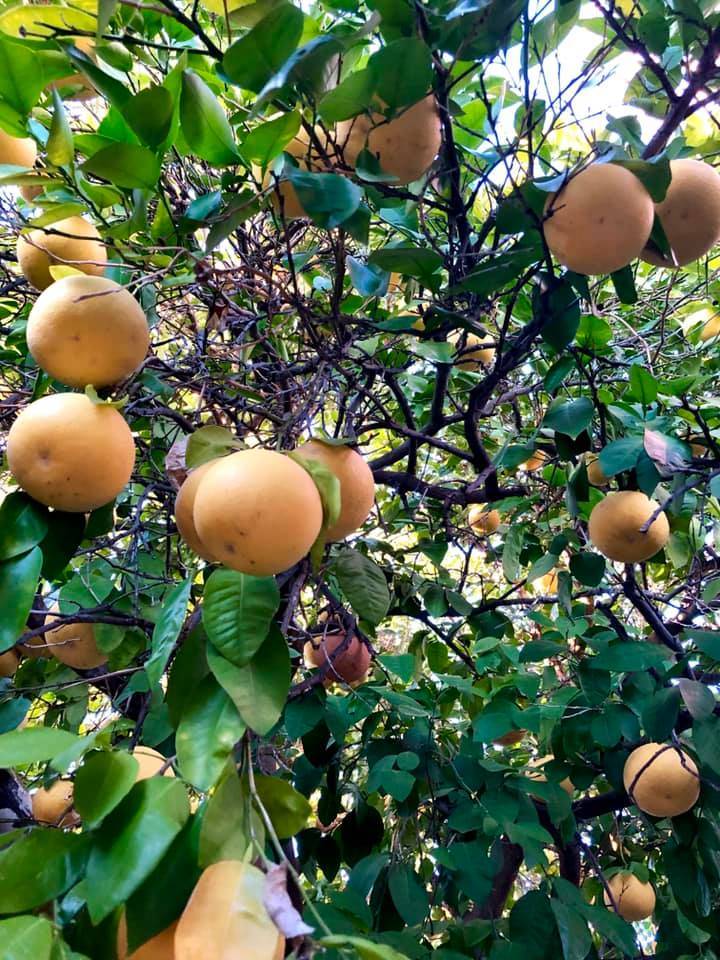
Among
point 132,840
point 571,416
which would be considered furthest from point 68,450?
point 571,416

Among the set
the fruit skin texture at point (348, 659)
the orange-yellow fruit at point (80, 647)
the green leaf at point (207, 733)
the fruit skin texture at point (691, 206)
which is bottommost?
the fruit skin texture at point (348, 659)

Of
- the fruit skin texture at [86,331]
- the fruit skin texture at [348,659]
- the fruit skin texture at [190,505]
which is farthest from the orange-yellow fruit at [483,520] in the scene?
the fruit skin texture at [86,331]

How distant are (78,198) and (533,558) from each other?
189 cm

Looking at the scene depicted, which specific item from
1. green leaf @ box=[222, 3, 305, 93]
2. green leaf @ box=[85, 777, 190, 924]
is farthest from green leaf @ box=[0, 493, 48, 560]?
green leaf @ box=[222, 3, 305, 93]

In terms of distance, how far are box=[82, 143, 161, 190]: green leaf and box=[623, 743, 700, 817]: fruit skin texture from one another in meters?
1.69

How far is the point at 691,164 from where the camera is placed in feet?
4.35

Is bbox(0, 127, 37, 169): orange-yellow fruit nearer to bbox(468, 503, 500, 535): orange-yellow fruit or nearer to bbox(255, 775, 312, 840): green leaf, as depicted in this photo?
bbox(255, 775, 312, 840): green leaf

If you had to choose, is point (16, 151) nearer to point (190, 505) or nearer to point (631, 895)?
point (190, 505)

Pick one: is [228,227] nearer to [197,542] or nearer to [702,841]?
[197,542]

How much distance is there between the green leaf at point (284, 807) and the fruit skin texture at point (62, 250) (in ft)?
2.85

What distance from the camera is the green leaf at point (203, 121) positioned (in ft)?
3.50

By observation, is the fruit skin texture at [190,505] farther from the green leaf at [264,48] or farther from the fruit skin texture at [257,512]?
the green leaf at [264,48]

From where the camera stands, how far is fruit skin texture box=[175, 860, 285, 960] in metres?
0.68

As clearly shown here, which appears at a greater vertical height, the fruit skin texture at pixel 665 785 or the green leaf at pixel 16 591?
the green leaf at pixel 16 591
